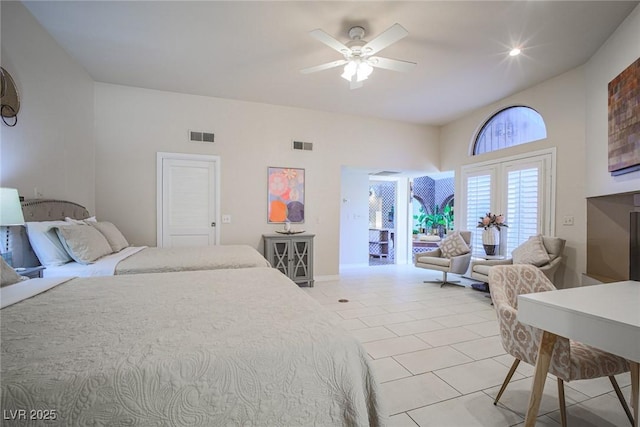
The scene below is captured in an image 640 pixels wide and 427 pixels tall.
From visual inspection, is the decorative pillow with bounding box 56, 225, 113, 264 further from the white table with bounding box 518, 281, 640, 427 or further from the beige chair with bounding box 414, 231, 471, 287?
the beige chair with bounding box 414, 231, 471, 287

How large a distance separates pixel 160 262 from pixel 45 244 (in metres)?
0.89

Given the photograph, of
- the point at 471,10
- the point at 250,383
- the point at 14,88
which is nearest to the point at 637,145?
the point at 471,10

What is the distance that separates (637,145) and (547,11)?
1.39 meters

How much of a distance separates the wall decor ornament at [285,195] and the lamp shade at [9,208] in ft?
10.5

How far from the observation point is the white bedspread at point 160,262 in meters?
2.44

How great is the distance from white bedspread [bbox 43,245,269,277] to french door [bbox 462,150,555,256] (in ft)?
12.9

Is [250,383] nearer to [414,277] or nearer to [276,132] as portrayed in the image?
[276,132]

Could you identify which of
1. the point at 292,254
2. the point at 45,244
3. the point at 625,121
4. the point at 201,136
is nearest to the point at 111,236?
the point at 45,244

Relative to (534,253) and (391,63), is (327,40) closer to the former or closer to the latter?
(391,63)

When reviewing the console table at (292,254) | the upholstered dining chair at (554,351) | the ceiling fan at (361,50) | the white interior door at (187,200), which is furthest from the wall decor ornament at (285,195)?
the upholstered dining chair at (554,351)

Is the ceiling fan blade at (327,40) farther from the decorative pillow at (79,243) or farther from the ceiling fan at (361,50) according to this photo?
the decorative pillow at (79,243)

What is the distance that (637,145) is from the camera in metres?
2.42

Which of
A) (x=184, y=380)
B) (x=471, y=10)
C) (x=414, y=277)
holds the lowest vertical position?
(x=414, y=277)

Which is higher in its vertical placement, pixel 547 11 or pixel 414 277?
pixel 547 11
